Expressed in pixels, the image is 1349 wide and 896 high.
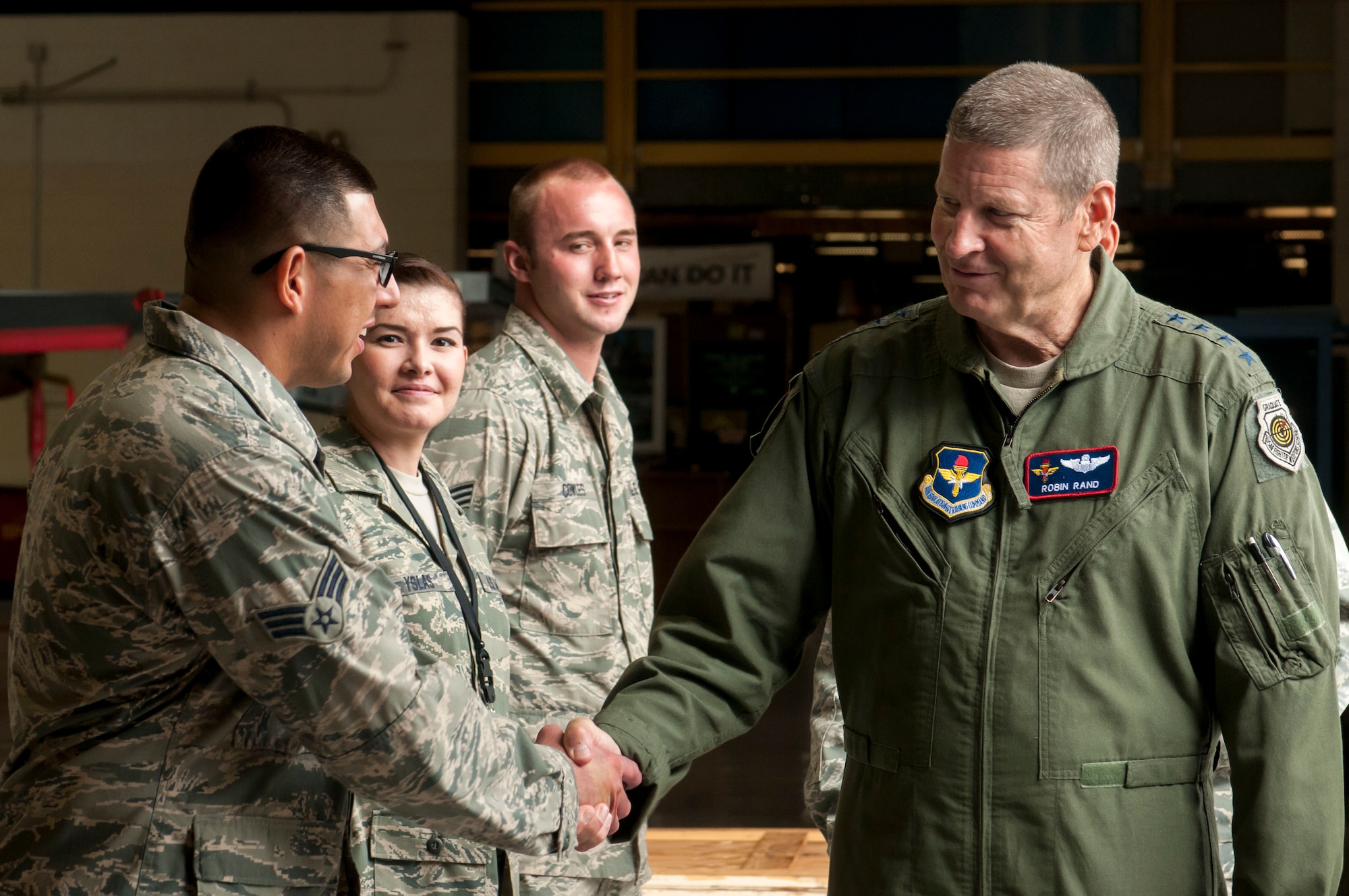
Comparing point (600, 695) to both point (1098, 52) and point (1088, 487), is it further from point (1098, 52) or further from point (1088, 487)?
point (1098, 52)

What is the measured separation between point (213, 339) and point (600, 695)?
3.92 feet

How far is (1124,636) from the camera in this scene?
62.6 inches

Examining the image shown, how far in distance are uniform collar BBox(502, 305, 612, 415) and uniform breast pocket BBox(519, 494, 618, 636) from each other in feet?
0.69

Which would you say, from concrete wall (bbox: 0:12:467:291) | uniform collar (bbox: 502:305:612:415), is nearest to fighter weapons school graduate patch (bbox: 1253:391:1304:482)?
uniform collar (bbox: 502:305:612:415)

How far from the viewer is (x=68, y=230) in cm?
1066

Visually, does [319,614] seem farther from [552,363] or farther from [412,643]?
[552,363]

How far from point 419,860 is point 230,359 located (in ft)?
2.86

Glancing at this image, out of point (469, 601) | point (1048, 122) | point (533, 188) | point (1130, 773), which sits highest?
point (533, 188)

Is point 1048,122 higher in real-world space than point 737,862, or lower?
higher

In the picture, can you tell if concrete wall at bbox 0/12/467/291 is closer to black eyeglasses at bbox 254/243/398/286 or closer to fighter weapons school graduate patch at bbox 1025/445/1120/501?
black eyeglasses at bbox 254/243/398/286

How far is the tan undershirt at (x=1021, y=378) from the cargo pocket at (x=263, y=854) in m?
0.99

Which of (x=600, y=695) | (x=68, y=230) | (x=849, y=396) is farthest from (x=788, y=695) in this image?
(x=68, y=230)

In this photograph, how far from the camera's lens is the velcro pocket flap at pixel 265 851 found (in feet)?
5.02

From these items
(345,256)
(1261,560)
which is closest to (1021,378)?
(1261,560)
